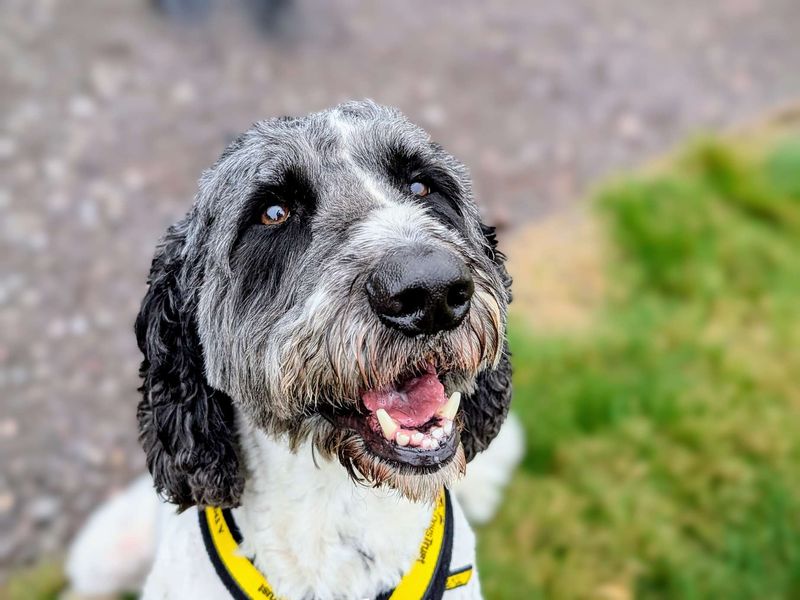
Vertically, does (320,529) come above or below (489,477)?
above

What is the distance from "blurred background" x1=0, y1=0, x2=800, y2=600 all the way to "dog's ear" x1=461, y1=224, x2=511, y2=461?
1209mm

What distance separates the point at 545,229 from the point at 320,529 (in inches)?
138

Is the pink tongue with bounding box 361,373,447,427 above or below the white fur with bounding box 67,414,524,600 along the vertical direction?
above

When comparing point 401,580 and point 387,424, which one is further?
point 401,580

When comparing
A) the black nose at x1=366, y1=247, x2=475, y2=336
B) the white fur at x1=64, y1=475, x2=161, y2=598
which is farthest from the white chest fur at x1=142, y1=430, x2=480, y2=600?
the white fur at x1=64, y1=475, x2=161, y2=598

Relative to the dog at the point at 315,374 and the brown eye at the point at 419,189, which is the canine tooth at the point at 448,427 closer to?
the dog at the point at 315,374

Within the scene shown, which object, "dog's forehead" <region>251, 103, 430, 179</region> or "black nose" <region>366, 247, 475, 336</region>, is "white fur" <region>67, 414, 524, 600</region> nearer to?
"black nose" <region>366, 247, 475, 336</region>

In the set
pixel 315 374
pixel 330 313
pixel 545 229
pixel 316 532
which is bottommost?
pixel 316 532

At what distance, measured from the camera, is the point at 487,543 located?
354cm

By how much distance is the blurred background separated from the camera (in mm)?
3609

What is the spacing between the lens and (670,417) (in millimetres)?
4012

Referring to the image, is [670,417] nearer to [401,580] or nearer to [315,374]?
[401,580]

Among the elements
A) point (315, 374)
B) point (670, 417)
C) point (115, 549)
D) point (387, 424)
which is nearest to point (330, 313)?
point (315, 374)

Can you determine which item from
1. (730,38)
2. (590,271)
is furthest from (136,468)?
(730,38)
